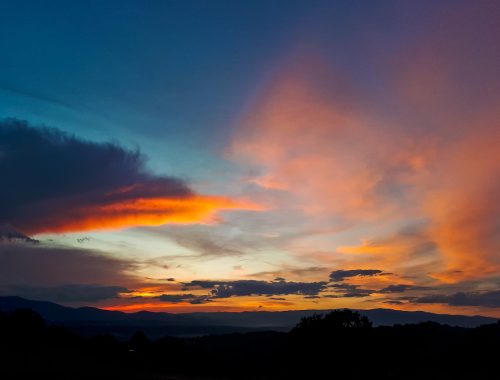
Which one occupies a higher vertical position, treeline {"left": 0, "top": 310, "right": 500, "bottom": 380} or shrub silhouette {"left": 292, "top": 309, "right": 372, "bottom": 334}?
shrub silhouette {"left": 292, "top": 309, "right": 372, "bottom": 334}

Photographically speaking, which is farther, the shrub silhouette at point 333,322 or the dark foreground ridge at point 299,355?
the shrub silhouette at point 333,322

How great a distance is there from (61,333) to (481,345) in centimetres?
8388

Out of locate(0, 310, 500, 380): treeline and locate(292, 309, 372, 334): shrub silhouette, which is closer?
locate(0, 310, 500, 380): treeline

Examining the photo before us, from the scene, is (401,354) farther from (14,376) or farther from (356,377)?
(14,376)

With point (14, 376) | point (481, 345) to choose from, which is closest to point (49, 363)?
point (14, 376)

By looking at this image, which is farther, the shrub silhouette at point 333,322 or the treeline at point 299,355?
the shrub silhouette at point 333,322

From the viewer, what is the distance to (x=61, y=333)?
9106 centimetres

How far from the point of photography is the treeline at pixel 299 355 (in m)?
68.0

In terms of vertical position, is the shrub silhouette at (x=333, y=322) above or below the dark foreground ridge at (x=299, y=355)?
above

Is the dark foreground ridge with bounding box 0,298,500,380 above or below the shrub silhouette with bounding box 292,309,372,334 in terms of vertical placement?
below

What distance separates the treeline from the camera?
68.0 m

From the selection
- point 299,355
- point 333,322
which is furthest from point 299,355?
point 333,322

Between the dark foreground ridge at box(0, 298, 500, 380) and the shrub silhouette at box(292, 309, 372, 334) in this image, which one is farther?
the shrub silhouette at box(292, 309, 372, 334)

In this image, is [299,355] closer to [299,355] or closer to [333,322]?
[299,355]
